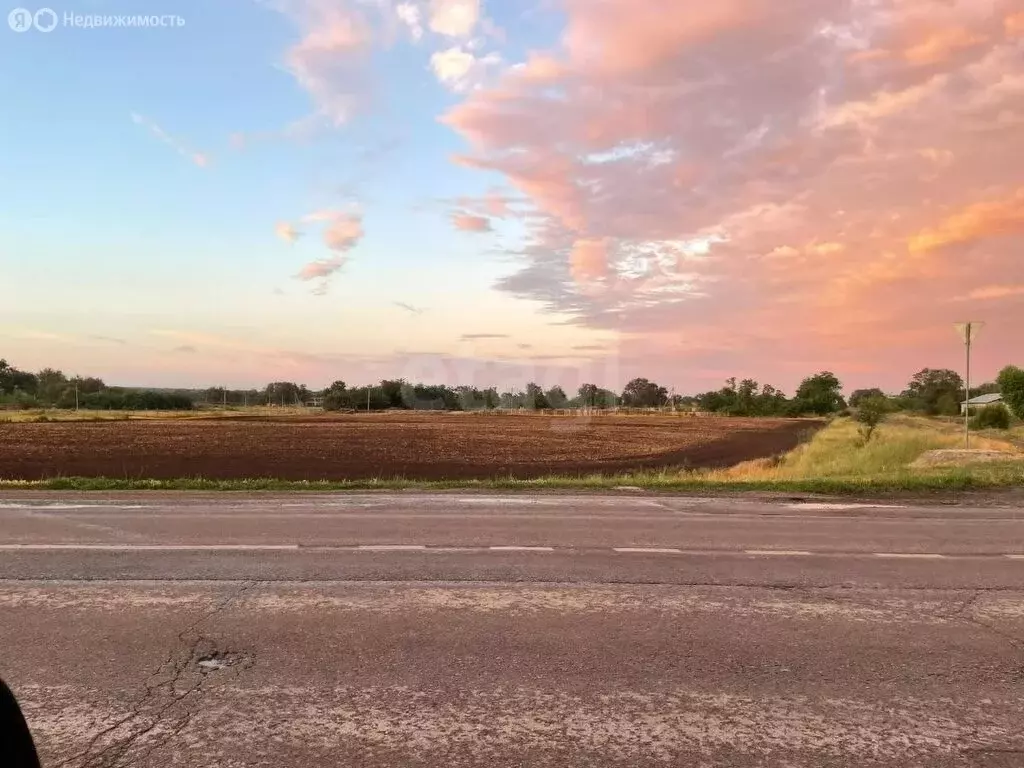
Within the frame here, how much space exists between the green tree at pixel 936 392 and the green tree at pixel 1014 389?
176 ft

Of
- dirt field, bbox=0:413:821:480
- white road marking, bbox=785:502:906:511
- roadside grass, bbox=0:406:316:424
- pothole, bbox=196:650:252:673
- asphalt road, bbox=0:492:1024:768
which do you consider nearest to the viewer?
asphalt road, bbox=0:492:1024:768

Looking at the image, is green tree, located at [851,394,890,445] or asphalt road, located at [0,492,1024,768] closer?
asphalt road, located at [0,492,1024,768]

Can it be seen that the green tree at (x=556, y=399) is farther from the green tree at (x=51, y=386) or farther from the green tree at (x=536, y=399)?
the green tree at (x=51, y=386)

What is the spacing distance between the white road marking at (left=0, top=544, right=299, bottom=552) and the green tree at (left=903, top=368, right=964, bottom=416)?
14382 centimetres

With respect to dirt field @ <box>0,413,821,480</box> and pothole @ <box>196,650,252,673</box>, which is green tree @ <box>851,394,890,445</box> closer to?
dirt field @ <box>0,413,821,480</box>

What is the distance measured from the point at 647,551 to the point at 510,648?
375 centimetres

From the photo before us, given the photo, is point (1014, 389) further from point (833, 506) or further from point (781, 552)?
point (781, 552)

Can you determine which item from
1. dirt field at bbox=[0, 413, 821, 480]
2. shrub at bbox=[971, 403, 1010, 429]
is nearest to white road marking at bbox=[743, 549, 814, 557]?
dirt field at bbox=[0, 413, 821, 480]

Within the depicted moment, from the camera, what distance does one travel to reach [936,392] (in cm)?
14925

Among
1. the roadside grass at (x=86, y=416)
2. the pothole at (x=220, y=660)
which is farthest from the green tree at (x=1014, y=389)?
the roadside grass at (x=86, y=416)

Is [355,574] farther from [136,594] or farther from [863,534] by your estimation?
[863,534]

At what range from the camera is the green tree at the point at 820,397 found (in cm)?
17675

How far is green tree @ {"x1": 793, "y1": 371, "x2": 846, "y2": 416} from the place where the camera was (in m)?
177

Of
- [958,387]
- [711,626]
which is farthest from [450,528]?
[958,387]
